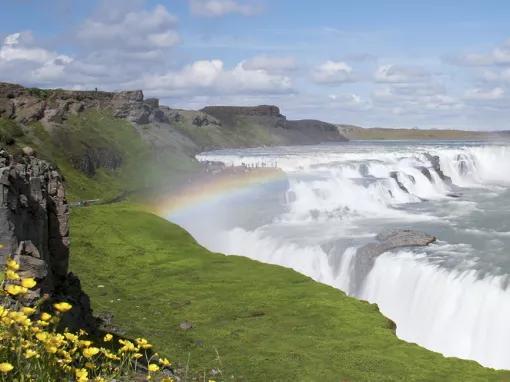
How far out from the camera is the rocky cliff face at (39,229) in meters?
23.0

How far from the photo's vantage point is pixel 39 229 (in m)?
28.0

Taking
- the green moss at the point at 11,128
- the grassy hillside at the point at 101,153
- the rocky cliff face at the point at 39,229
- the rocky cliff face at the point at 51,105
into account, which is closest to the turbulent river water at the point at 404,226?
the rocky cliff face at the point at 39,229

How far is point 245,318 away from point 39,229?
1423 centimetres

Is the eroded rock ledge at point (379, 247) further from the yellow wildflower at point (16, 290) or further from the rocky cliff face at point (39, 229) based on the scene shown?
the yellow wildflower at point (16, 290)

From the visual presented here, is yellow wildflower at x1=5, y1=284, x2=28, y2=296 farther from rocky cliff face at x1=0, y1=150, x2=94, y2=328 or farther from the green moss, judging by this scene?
the green moss

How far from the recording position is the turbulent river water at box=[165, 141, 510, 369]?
131 feet

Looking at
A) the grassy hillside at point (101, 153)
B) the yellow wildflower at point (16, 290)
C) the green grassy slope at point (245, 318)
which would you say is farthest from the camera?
the grassy hillside at point (101, 153)

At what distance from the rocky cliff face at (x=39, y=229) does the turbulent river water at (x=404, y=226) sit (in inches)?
944

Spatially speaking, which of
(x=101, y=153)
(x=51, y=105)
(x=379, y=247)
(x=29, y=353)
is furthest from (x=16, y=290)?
(x=51, y=105)

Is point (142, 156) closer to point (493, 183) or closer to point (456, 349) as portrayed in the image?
point (493, 183)

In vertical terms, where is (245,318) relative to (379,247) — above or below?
below

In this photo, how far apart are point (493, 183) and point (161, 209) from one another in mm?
69644

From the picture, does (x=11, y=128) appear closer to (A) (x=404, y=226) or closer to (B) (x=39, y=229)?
(A) (x=404, y=226)

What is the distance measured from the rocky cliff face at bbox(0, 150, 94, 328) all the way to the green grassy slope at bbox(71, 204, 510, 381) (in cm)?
553
